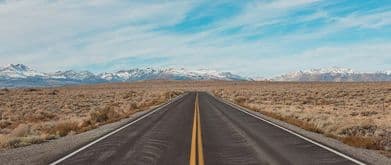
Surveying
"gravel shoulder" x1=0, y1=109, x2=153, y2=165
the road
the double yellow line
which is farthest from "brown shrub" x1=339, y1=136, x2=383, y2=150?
"gravel shoulder" x1=0, y1=109, x2=153, y2=165

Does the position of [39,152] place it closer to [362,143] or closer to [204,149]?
[204,149]

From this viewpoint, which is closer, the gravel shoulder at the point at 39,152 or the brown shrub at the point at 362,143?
the gravel shoulder at the point at 39,152

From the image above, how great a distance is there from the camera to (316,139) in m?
16.7

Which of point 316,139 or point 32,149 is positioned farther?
point 316,139

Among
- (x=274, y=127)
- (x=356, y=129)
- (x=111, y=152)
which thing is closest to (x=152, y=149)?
(x=111, y=152)

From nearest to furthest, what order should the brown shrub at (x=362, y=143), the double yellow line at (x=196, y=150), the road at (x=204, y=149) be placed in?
the double yellow line at (x=196, y=150), the road at (x=204, y=149), the brown shrub at (x=362, y=143)

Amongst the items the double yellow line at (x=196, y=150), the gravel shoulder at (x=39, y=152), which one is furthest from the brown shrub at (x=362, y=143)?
the gravel shoulder at (x=39, y=152)

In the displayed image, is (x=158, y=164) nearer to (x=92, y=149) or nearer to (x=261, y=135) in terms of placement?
(x=92, y=149)

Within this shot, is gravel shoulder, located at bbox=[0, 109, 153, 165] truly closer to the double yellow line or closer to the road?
the road

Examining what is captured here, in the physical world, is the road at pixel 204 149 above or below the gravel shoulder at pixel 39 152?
above

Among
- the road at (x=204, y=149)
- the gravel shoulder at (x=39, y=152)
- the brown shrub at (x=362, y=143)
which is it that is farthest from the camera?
the brown shrub at (x=362, y=143)

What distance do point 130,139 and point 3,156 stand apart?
4.76m

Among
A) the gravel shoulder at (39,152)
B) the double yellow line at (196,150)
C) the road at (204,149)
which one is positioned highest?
the double yellow line at (196,150)

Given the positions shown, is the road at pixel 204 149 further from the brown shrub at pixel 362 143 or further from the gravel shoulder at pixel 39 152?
the brown shrub at pixel 362 143
